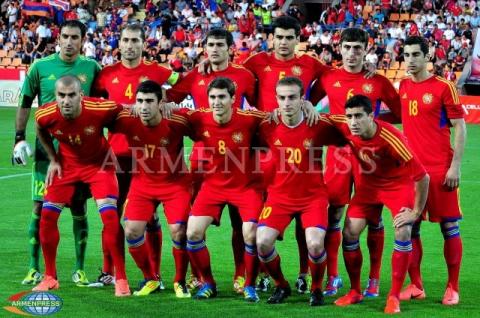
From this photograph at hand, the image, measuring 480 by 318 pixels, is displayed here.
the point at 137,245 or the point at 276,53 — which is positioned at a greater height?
the point at 276,53

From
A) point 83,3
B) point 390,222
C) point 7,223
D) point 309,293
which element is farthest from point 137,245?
point 83,3

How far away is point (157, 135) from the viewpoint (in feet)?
27.5

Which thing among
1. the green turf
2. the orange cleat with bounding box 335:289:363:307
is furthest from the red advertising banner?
the orange cleat with bounding box 335:289:363:307

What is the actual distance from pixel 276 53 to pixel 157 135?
1.46m

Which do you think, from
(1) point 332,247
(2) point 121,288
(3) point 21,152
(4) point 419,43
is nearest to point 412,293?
(1) point 332,247

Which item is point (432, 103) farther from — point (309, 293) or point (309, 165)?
point (309, 293)

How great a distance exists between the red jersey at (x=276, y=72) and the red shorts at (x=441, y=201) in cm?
151

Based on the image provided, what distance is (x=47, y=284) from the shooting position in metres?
8.36

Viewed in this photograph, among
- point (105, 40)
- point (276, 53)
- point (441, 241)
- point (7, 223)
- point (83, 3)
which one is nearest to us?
point (276, 53)

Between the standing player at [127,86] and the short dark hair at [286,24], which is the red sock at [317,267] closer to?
the standing player at [127,86]

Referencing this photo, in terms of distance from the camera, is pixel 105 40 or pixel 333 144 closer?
pixel 333 144

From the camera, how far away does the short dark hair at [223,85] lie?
26.6 feet

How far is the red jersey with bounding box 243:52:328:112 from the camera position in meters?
8.92

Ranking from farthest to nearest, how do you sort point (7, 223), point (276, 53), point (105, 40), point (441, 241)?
point (105, 40) < point (7, 223) < point (441, 241) < point (276, 53)
